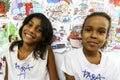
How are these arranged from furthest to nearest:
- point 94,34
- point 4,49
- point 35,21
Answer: point 4,49 → point 35,21 → point 94,34

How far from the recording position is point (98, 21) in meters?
1.05

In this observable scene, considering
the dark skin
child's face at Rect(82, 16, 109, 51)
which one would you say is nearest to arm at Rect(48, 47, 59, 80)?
the dark skin

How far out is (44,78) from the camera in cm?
121

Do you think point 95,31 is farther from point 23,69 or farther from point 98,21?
point 23,69

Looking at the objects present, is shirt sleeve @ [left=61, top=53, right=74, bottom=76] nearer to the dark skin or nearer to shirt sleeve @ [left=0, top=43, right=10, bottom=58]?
the dark skin

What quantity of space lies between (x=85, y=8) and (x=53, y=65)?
372 mm

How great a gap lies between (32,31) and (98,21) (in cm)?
35

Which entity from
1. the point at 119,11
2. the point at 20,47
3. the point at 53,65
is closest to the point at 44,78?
the point at 53,65

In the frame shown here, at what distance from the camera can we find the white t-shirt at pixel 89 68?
110cm

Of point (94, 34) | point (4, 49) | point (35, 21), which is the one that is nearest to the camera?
point (94, 34)

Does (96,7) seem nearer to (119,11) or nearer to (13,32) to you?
(119,11)

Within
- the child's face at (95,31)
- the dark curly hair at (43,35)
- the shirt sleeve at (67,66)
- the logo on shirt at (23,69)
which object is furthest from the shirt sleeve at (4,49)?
the child's face at (95,31)

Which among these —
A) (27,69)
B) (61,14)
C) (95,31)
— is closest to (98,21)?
(95,31)

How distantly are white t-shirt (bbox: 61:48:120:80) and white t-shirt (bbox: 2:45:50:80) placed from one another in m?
0.14
